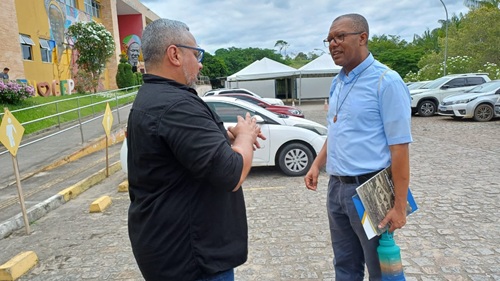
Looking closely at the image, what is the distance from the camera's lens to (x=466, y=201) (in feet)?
16.3

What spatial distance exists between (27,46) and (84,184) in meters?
18.0

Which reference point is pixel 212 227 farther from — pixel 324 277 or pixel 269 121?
pixel 269 121

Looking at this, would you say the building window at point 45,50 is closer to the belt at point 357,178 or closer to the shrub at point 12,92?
the shrub at point 12,92

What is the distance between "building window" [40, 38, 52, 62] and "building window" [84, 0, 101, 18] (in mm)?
8816

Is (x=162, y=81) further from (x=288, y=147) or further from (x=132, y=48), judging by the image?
(x=132, y=48)

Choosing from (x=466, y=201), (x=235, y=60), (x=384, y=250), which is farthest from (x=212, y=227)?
(x=235, y=60)

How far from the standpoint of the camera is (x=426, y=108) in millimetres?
16062

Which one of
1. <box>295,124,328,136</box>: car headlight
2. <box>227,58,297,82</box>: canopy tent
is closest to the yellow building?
<box>227,58,297,82</box>: canopy tent

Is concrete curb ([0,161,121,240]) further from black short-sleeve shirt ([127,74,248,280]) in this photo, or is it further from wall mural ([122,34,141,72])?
wall mural ([122,34,141,72])

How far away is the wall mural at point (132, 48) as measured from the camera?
134 feet

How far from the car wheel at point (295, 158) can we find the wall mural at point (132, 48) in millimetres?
36169

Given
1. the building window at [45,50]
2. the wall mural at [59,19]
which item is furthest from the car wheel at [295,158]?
the wall mural at [59,19]

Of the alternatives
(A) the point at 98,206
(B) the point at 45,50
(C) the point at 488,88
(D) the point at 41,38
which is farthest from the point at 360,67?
(B) the point at 45,50

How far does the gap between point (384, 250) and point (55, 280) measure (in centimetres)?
298
